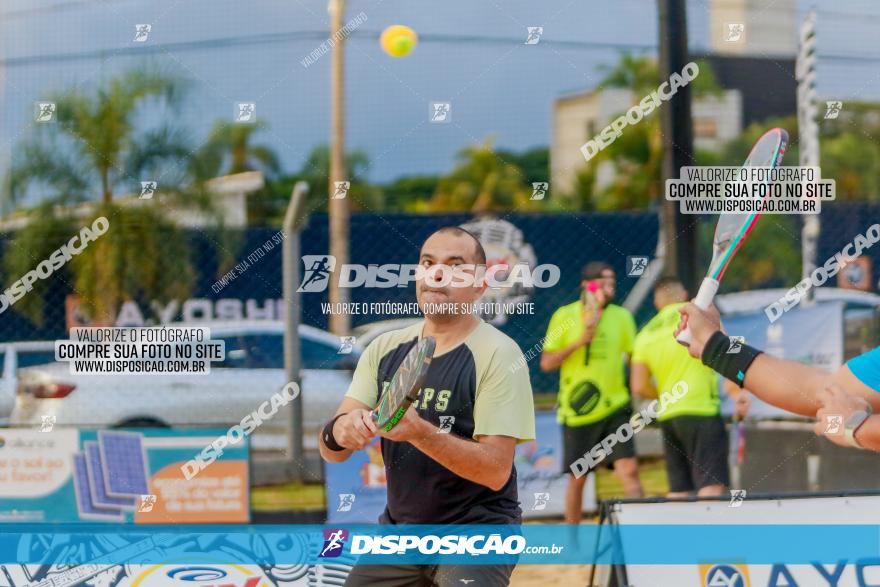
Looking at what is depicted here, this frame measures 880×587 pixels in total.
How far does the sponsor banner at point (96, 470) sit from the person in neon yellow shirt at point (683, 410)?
2125mm

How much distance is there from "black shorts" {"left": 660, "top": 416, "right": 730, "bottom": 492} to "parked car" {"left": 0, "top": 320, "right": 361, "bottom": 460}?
1638 millimetres

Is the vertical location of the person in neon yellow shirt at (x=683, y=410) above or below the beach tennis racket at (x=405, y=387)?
below

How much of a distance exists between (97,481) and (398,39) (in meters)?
2.67

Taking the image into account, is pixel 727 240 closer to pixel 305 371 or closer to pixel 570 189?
pixel 570 189

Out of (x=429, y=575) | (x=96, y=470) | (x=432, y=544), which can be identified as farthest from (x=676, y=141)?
(x=96, y=470)

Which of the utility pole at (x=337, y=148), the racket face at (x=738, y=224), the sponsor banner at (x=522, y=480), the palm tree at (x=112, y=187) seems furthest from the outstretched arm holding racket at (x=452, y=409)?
the palm tree at (x=112, y=187)

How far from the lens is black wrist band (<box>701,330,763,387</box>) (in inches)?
144

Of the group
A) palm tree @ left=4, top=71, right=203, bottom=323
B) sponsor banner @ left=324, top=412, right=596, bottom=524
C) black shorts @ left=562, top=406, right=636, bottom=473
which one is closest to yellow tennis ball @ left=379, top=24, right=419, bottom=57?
palm tree @ left=4, top=71, right=203, bottom=323

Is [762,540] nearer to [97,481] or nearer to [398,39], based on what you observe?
[398,39]

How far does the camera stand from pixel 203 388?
225 inches

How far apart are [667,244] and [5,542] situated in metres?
3.35

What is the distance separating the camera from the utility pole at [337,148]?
5.23 meters

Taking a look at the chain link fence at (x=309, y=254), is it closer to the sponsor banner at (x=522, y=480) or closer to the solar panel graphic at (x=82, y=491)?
the sponsor banner at (x=522, y=480)

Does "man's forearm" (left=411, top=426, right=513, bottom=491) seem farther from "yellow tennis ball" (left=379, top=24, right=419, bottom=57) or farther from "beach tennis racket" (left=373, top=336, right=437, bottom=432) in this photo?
"yellow tennis ball" (left=379, top=24, right=419, bottom=57)
